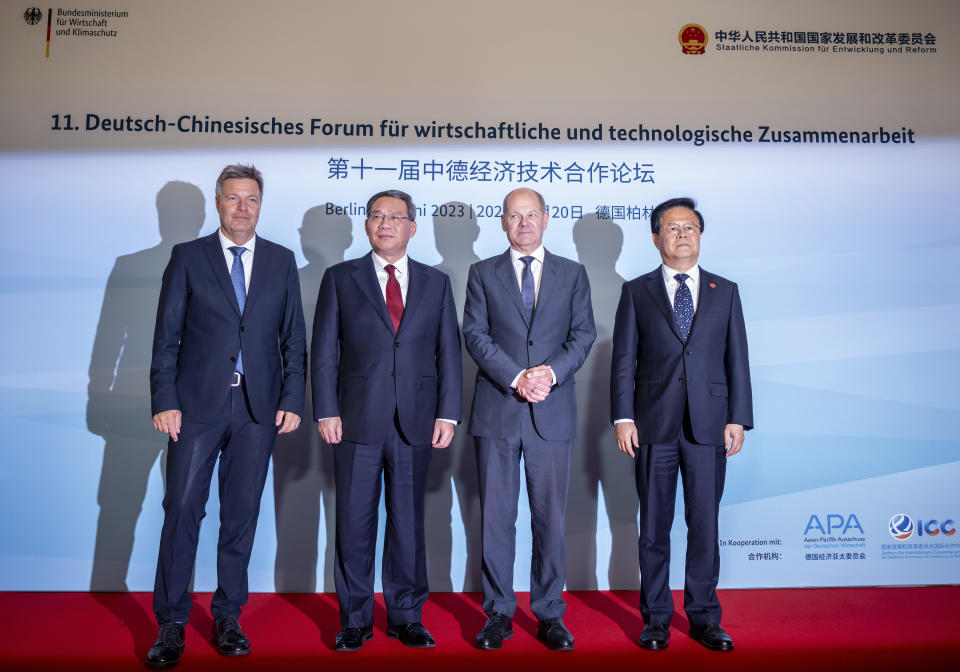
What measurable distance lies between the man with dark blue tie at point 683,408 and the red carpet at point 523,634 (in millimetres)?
214

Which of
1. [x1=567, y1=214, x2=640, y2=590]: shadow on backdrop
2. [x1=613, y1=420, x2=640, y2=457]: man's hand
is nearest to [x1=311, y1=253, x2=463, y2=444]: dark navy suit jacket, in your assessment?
[x1=613, y1=420, x2=640, y2=457]: man's hand

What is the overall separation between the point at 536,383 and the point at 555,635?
3.24 feet

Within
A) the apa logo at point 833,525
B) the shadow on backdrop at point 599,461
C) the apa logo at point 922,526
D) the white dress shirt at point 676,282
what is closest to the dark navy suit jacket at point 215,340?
the white dress shirt at point 676,282

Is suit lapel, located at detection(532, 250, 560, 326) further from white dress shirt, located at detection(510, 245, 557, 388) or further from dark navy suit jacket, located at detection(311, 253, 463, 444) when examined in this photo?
dark navy suit jacket, located at detection(311, 253, 463, 444)

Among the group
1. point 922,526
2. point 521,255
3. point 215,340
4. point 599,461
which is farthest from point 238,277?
point 922,526

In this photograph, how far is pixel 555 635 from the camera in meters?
2.76

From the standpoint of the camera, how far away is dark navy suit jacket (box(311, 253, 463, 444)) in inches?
111

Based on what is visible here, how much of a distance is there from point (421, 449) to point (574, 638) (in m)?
1.01

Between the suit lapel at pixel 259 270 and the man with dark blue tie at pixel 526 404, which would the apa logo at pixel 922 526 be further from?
the suit lapel at pixel 259 270

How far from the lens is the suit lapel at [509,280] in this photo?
2.92 metres

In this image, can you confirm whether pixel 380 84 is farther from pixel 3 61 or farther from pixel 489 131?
pixel 3 61

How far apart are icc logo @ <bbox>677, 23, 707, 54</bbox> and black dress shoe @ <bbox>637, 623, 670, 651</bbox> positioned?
9.73ft

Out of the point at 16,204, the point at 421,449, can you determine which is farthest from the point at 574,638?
the point at 16,204

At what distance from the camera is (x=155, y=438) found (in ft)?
12.0
